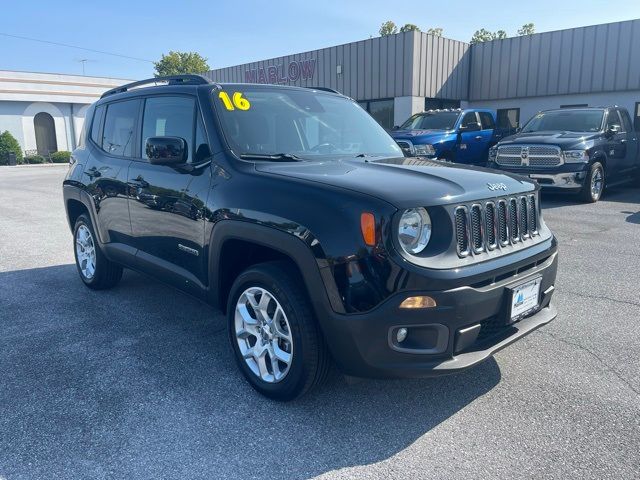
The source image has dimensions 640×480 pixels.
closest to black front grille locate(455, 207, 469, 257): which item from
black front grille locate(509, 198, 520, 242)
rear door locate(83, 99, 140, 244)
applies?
black front grille locate(509, 198, 520, 242)

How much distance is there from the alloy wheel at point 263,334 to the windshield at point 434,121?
34.8ft

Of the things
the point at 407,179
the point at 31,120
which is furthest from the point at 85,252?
the point at 31,120

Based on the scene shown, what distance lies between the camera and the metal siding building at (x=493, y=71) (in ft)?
57.6

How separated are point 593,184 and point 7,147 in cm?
3233

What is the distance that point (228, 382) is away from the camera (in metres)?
3.42

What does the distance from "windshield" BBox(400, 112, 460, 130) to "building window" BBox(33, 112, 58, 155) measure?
101ft

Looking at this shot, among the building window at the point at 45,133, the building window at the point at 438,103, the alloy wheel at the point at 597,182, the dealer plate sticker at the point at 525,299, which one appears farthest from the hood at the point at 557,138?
the building window at the point at 45,133

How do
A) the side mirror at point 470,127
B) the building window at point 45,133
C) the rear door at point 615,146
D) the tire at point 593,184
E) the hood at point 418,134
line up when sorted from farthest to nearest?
1. the building window at point 45,133
2. the side mirror at point 470,127
3. the hood at point 418,134
4. the rear door at point 615,146
5. the tire at point 593,184

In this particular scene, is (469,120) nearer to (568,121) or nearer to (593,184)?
(568,121)

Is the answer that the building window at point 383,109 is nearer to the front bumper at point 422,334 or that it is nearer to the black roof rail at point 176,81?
the black roof rail at point 176,81

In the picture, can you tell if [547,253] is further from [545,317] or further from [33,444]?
[33,444]

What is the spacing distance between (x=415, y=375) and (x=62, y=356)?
8.69 ft

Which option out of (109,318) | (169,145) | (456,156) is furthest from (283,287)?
(456,156)

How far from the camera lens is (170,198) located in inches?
150
